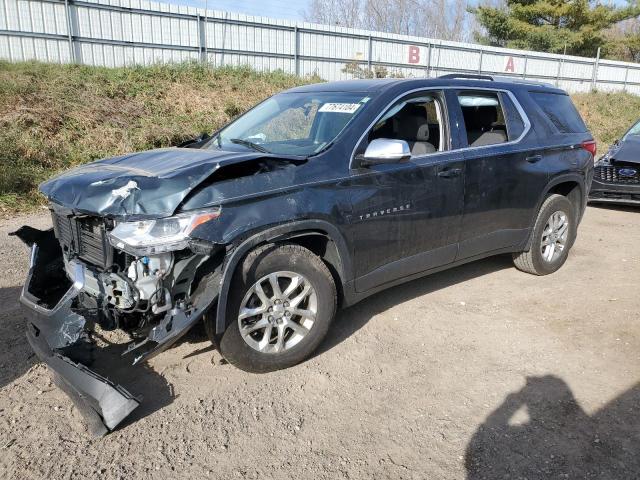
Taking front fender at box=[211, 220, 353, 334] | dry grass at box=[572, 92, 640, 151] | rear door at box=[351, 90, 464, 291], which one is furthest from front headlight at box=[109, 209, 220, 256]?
dry grass at box=[572, 92, 640, 151]

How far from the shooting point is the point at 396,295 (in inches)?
190

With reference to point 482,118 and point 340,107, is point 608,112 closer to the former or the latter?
point 482,118

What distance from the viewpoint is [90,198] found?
3098 millimetres

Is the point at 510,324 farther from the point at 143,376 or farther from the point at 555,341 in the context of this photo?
the point at 143,376

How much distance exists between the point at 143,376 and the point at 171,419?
525 millimetres

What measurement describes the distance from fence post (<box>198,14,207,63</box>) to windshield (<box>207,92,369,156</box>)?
12.1m

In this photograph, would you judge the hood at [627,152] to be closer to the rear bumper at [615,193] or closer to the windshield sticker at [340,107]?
the rear bumper at [615,193]

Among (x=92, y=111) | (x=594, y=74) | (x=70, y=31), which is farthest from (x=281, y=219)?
(x=594, y=74)

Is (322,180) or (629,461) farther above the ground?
(322,180)

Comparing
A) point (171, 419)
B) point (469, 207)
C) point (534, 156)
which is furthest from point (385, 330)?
point (534, 156)

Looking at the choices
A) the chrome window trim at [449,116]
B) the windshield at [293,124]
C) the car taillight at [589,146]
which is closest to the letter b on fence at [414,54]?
the car taillight at [589,146]

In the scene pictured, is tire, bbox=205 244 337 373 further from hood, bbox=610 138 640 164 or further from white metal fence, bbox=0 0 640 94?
white metal fence, bbox=0 0 640 94

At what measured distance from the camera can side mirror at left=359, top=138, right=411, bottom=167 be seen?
357 centimetres

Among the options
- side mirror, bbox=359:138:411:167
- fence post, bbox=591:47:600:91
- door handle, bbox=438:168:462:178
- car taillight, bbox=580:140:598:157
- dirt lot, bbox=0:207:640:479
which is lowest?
dirt lot, bbox=0:207:640:479
